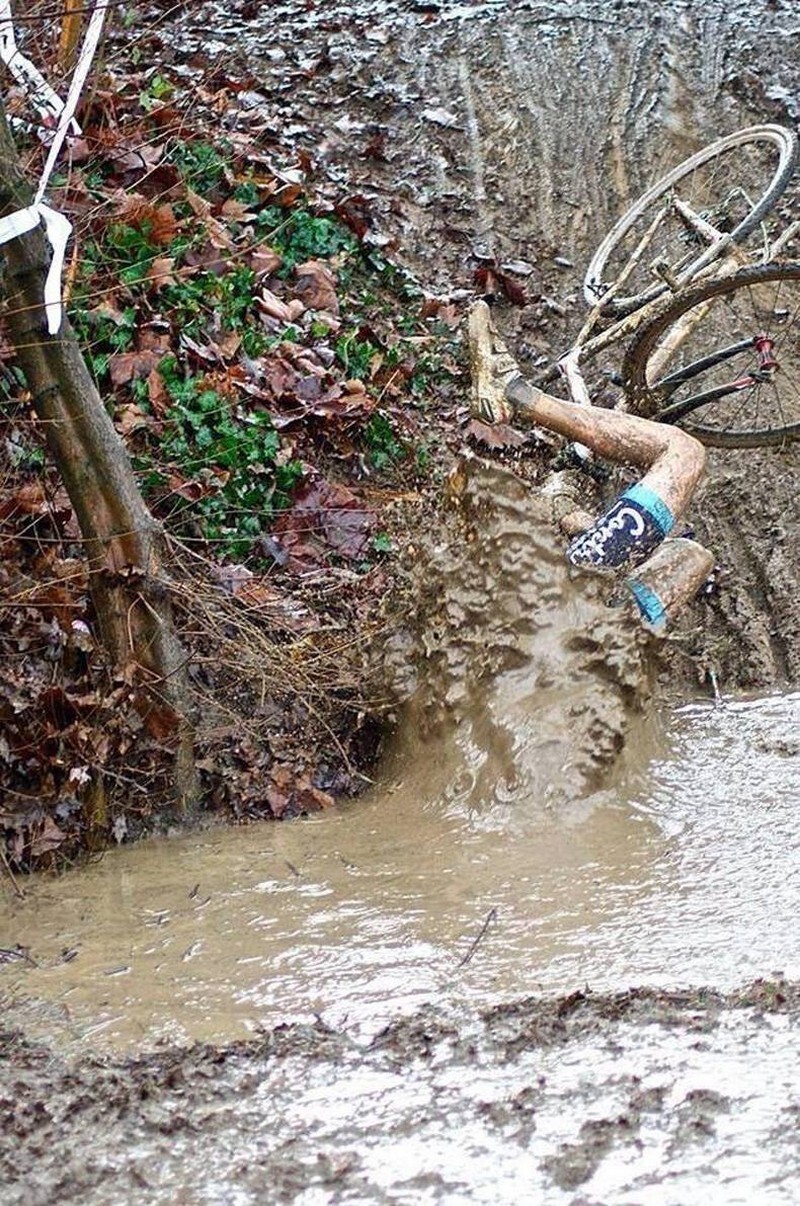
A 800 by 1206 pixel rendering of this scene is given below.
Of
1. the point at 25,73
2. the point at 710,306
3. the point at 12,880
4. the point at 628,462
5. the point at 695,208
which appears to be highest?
the point at 25,73

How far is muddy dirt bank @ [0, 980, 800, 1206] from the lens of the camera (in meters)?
2.79

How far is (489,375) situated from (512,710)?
1289 mm

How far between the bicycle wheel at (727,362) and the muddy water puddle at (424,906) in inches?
70.9

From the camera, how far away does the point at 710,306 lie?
6789 mm

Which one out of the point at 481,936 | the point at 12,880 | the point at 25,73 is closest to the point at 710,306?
the point at 25,73

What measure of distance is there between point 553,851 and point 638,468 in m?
1.65

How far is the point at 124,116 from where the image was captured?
303 inches

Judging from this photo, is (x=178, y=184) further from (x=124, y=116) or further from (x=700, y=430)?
(x=700, y=430)

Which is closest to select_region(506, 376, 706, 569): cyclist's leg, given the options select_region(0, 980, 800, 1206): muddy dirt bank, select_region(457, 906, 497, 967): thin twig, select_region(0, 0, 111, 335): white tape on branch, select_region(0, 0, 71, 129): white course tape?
select_region(457, 906, 497, 967): thin twig

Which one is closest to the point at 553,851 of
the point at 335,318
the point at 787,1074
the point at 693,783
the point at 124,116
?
the point at 693,783

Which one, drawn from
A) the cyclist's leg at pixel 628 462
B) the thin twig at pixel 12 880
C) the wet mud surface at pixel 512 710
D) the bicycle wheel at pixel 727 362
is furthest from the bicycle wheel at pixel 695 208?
the thin twig at pixel 12 880

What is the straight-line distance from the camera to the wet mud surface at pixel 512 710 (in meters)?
2.89

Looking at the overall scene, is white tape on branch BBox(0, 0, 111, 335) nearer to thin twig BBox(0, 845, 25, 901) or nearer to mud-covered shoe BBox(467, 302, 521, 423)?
mud-covered shoe BBox(467, 302, 521, 423)

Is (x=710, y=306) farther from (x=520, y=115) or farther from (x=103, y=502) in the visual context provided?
(x=520, y=115)
